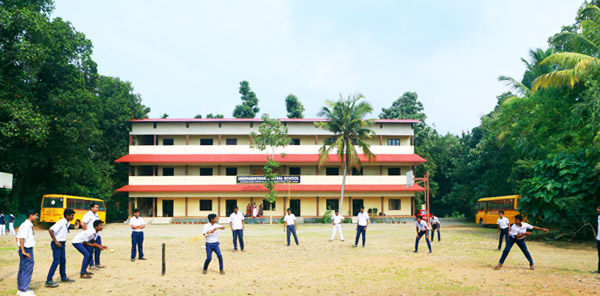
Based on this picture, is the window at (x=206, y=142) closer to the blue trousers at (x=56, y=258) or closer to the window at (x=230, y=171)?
the window at (x=230, y=171)

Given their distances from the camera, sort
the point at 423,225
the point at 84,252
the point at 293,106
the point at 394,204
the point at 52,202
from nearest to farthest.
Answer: the point at 84,252
the point at 423,225
the point at 52,202
the point at 394,204
the point at 293,106

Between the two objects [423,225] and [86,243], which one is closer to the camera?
[86,243]

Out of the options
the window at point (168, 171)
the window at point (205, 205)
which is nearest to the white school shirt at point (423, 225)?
the window at point (205, 205)

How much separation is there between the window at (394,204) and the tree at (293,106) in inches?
770

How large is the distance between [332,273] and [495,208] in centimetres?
2323

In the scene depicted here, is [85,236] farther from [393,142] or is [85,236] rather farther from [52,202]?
[393,142]

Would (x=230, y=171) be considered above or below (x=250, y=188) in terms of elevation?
above

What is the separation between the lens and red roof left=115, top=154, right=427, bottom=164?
39812mm

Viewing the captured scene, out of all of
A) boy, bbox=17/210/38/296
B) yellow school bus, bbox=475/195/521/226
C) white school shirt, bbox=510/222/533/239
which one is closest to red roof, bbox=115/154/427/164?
yellow school bus, bbox=475/195/521/226

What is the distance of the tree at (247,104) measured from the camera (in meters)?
59.5

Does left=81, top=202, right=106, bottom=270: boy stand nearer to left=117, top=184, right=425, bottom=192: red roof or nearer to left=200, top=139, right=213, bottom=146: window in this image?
left=117, top=184, right=425, bottom=192: red roof

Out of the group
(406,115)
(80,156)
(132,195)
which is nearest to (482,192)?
(406,115)

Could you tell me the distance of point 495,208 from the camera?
31359 mm

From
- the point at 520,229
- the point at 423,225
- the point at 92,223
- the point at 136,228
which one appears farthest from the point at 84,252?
the point at 520,229
